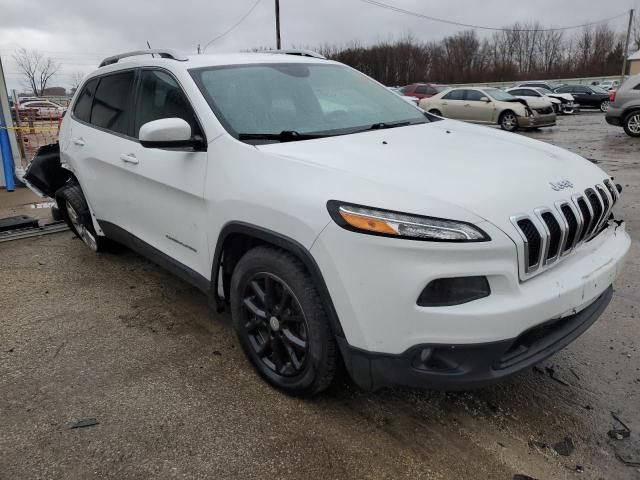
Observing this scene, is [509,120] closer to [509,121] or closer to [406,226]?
[509,121]

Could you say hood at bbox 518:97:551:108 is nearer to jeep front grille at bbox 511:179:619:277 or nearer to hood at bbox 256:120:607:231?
hood at bbox 256:120:607:231

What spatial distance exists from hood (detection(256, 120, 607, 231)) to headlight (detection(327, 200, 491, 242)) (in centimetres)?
4

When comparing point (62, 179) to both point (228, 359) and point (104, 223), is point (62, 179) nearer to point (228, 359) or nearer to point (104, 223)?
point (104, 223)

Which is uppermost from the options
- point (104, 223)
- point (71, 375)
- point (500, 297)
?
point (500, 297)

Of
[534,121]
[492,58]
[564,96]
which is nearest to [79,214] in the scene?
[534,121]

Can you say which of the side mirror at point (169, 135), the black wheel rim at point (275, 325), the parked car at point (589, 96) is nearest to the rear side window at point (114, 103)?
the side mirror at point (169, 135)

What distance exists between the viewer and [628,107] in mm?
14086

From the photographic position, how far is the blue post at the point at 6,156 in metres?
8.52

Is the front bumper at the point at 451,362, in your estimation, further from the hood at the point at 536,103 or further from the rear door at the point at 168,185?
the hood at the point at 536,103

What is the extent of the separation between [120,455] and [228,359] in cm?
89

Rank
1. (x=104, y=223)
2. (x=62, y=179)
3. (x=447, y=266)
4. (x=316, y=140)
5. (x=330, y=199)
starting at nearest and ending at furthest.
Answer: (x=447, y=266), (x=330, y=199), (x=316, y=140), (x=104, y=223), (x=62, y=179)

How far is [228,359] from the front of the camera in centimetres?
313

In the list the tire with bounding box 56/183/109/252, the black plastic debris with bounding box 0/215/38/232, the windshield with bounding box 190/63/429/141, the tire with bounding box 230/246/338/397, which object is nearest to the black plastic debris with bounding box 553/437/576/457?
the tire with bounding box 230/246/338/397

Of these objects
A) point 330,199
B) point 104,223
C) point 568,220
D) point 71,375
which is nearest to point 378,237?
point 330,199
